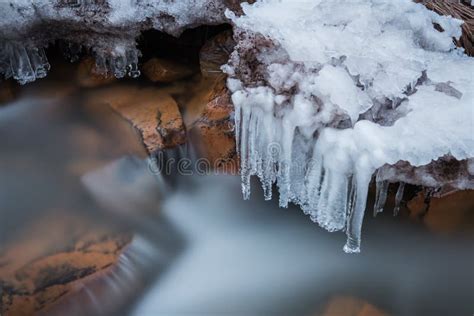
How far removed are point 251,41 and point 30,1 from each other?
4.68 feet

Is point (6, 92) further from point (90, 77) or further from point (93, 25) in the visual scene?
point (93, 25)

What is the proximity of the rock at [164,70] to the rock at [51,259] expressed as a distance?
3.72ft

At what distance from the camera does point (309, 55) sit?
241 cm

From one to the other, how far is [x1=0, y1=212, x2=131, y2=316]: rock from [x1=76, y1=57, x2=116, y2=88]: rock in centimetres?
101

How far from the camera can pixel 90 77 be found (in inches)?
131

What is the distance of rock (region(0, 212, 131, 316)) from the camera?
2414 mm

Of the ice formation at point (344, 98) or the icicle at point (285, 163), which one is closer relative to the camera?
the ice formation at point (344, 98)

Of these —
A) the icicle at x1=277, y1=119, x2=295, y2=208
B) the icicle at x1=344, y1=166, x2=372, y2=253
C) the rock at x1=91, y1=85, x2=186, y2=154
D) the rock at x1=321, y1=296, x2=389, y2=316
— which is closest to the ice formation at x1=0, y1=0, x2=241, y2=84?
the rock at x1=91, y1=85, x2=186, y2=154

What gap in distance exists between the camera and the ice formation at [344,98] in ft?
6.96

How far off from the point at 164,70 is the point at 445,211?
1974mm

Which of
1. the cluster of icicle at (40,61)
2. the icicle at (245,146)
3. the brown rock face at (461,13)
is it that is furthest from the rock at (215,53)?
the brown rock face at (461,13)

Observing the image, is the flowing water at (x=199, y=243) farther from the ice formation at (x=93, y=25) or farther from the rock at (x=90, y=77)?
the ice formation at (x=93, y=25)

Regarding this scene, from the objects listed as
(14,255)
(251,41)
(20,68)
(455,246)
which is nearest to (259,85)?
(251,41)

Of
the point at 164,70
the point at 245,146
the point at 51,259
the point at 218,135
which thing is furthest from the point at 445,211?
the point at 51,259
